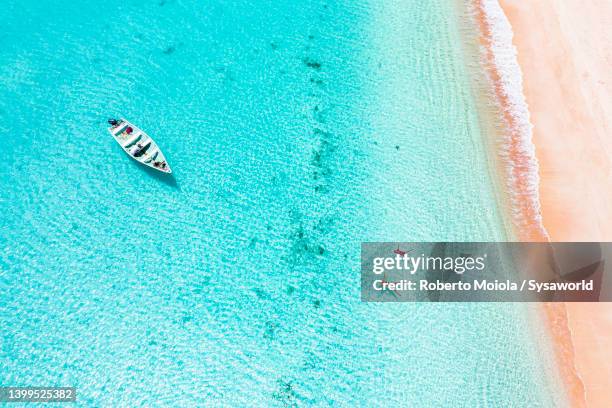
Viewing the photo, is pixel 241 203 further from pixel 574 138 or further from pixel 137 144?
pixel 574 138

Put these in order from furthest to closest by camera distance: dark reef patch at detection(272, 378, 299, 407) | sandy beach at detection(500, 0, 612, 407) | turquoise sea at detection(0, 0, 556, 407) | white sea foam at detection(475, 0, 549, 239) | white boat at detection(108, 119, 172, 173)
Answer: white boat at detection(108, 119, 172, 173) → white sea foam at detection(475, 0, 549, 239) → turquoise sea at detection(0, 0, 556, 407) → sandy beach at detection(500, 0, 612, 407) → dark reef patch at detection(272, 378, 299, 407)

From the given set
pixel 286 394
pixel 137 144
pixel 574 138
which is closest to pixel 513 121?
pixel 574 138

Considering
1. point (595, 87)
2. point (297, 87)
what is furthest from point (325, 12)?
point (595, 87)

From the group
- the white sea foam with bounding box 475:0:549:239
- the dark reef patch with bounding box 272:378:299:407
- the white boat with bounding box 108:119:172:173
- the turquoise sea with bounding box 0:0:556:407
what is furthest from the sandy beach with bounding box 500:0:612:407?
the white boat with bounding box 108:119:172:173

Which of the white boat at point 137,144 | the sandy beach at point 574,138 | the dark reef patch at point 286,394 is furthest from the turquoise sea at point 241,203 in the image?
the sandy beach at point 574,138

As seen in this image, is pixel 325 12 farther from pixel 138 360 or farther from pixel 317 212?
pixel 138 360

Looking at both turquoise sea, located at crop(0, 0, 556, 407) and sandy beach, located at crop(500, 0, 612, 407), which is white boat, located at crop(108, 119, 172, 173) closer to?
turquoise sea, located at crop(0, 0, 556, 407)
